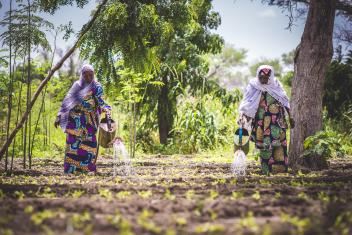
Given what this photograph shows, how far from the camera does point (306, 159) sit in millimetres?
6336

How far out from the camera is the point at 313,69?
624cm

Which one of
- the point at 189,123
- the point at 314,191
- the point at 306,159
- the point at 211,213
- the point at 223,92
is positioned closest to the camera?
the point at 211,213

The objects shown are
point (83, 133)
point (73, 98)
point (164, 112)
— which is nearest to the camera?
point (73, 98)

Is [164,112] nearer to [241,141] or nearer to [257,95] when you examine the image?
[257,95]

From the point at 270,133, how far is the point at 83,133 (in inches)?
116

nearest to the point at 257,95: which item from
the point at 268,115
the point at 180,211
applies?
the point at 268,115

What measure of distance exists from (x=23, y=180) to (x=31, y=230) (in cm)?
315

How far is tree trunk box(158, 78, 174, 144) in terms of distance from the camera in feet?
41.4

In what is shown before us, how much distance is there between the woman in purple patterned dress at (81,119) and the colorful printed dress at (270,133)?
2.39 metres

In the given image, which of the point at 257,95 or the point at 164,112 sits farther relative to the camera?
the point at 164,112

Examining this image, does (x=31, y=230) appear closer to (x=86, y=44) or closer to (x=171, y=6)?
(x=86, y=44)

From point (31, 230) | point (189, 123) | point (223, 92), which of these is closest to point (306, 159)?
point (31, 230)

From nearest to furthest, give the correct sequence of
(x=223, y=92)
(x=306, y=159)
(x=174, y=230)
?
(x=174, y=230) → (x=306, y=159) → (x=223, y=92)

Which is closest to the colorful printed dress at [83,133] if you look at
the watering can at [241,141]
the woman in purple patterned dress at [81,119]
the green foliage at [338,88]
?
the woman in purple patterned dress at [81,119]
